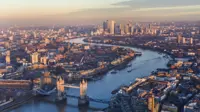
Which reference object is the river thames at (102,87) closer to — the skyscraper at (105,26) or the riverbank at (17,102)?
the riverbank at (17,102)

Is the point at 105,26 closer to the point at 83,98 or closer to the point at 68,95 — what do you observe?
the point at 68,95

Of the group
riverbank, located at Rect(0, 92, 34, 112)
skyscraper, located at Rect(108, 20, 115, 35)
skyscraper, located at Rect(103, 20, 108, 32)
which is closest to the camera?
riverbank, located at Rect(0, 92, 34, 112)

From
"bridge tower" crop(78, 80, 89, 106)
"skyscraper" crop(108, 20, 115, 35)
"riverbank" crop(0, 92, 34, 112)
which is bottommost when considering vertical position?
"riverbank" crop(0, 92, 34, 112)

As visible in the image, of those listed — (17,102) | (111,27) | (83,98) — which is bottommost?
(17,102)

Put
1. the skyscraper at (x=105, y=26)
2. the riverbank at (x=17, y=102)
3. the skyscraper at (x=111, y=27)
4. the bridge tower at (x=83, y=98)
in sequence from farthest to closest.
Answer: the skyscraper at (x=105, y=26)
the skyscraper at (x=111, y=27)
the bridge tower at (x=83, y=98)
the riverbank at (x=17, y=102)

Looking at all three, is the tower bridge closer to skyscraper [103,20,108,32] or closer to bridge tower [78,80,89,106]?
bridge tower [78,80,89,106]

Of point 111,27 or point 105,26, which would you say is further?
point 105,26

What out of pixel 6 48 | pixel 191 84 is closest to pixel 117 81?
pixel 191 84

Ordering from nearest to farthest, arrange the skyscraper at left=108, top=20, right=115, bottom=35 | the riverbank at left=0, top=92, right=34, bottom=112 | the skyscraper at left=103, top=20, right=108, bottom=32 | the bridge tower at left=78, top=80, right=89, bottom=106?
the riverbank at left=0, top=92, right=34, bottom=112 < the bridge tower at left=78, top=80, right=89, bottom=106 < the skyscraper at left=108, top=20, right=115, bottom=35 < the skyscraper at left=103, top=20, right=108, bottom=32

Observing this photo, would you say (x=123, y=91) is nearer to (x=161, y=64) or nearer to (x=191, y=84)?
(x=191, y=84)

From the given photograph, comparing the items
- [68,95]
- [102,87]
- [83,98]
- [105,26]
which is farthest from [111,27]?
[83,98]

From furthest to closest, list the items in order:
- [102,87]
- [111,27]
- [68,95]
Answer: [111,27]
[102,87]
[68,95]

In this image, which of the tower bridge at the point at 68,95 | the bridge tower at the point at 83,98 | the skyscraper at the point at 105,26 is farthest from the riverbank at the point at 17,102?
the skyscraper at the point at 105,26

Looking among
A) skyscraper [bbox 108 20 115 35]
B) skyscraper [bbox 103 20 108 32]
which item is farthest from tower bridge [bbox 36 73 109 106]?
skyscraper [bbox 103 20 108 32]
